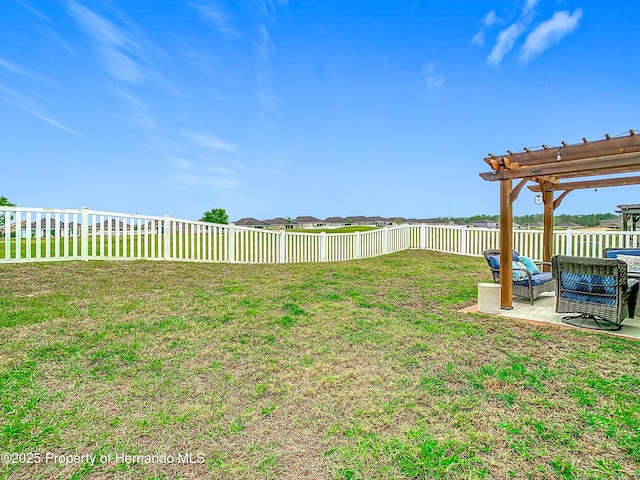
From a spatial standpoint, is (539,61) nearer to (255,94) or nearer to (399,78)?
(399,78)

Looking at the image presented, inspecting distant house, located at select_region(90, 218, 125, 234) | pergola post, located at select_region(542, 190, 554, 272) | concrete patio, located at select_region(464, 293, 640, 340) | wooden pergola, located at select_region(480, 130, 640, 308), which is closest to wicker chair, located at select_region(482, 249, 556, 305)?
concrete patio, located at select_region(464, 293, 640, 340)

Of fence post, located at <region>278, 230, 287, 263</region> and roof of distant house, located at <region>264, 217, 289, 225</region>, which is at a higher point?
roof of distant house, located at <region>264, 217, 289, 225</region>

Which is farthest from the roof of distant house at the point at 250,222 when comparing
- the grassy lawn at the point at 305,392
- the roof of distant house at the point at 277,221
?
the grassy lawn at the point at 305,392

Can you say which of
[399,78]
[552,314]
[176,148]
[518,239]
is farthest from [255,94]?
[552,314]

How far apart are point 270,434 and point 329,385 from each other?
738mm

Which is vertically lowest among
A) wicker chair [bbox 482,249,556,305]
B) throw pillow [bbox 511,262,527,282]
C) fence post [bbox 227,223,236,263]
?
wicker chair [bbox 482,249,556,305]

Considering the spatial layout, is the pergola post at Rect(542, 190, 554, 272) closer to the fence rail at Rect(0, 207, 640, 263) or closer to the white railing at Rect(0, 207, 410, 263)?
the fence rail at Rect(0, 207, 640, 263)

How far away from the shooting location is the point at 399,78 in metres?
13.0

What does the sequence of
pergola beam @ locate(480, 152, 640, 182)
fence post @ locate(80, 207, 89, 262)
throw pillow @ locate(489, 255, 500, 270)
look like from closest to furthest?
pergola beam @ locate(480, 152, 640, 182) → throw pillow @ locate(489, 255, 500, 270) → fence post @ locate(80, 207, 89, 262)

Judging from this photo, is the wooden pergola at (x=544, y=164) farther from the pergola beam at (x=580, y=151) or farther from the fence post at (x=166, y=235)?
the fence post at (x=166, y=235)

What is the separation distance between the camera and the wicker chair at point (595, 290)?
3957 mm

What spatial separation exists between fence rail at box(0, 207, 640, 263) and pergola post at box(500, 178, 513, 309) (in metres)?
6.73

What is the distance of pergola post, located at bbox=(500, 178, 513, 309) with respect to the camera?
16.9 feet

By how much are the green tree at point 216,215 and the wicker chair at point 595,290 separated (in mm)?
54521
